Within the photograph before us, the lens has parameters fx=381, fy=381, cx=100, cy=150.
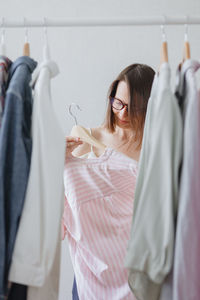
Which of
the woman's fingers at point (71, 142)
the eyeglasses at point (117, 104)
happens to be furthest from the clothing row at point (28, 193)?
the eyeglasses at point (117, 104)

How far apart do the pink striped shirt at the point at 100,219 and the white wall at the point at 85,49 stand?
0.71m

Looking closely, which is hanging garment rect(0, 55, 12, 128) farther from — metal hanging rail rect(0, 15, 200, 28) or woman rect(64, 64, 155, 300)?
woman rect(64, 64, 155, 300)

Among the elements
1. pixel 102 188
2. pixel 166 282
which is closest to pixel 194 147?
pixel 166 282

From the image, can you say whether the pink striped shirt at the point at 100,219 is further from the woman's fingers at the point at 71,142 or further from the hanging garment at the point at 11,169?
the hanging garment at the point at 11,169

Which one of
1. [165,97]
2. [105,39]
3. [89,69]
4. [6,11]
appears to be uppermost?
[6,11]

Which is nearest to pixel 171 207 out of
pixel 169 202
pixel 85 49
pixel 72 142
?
pixel 169 202

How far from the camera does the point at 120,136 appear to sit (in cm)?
159

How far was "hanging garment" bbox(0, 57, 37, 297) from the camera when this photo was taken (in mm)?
811

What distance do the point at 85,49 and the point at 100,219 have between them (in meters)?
1.04

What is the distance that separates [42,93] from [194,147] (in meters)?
0.36

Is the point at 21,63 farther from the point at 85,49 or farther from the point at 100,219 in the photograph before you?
the point at 85,49

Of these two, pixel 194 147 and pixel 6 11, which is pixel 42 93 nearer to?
pixel 194 147

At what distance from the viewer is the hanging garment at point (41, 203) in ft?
2.67

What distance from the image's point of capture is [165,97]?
0.83 m
